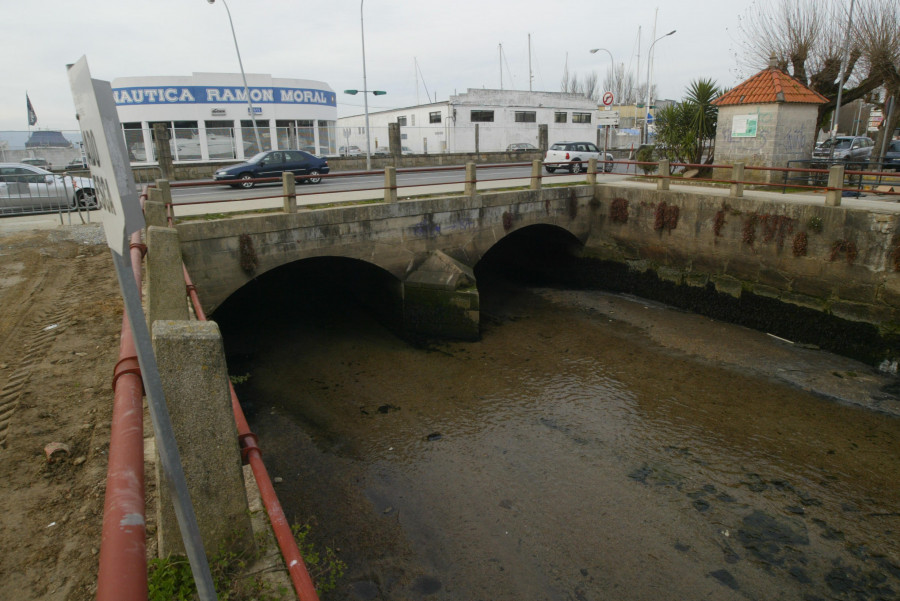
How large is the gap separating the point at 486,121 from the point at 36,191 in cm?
3187

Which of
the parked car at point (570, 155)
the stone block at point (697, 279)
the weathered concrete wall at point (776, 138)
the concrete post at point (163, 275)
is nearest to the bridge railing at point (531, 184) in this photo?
the weathered concrete wall at point (776, 138)

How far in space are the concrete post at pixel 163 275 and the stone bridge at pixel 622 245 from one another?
21.7 ft

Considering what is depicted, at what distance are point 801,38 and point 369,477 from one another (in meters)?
23.2

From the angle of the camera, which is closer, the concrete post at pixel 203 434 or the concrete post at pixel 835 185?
the concrete post at pixel 203 434

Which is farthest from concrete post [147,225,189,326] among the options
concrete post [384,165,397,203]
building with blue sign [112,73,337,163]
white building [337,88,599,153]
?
white building [337,88,599,153]

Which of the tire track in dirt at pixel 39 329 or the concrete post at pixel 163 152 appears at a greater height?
the concrete post at pixel 163 152

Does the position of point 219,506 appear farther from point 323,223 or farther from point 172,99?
point 172,99

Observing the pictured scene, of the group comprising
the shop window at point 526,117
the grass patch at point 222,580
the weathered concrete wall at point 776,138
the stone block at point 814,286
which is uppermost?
the shop window at point 526,117

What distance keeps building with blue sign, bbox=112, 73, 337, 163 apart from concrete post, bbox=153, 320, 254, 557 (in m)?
31.7

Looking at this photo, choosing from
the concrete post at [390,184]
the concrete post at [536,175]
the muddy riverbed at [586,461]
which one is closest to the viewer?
the muddy riverbed at [586,461]

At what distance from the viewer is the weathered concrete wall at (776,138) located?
641 inches

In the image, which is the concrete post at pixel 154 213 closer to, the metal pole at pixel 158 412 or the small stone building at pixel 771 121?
the metal pole at pixel 158 412

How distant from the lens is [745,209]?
13477 mm

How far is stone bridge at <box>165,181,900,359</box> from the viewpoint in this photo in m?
11.2
